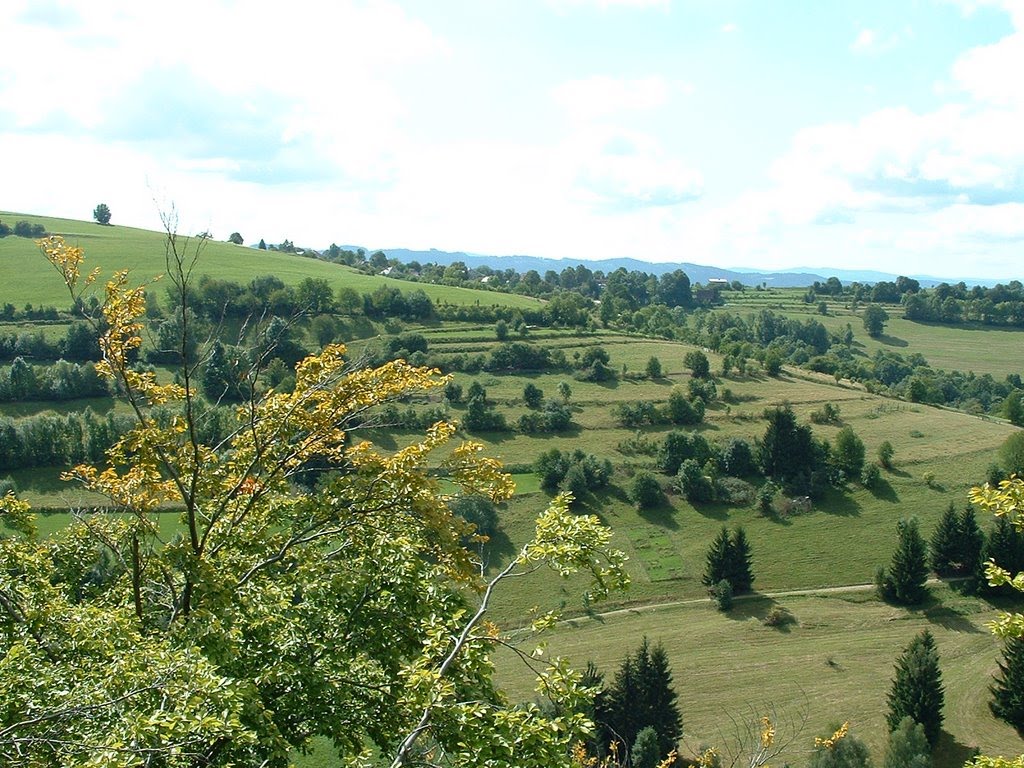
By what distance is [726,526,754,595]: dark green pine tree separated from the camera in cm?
4981

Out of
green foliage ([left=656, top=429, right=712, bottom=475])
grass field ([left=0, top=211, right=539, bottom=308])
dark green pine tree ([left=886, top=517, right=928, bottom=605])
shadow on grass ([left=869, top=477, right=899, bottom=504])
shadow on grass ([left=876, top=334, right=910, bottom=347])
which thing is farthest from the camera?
shadow on grass ([left=876, top=334, right=910, bottom=347])

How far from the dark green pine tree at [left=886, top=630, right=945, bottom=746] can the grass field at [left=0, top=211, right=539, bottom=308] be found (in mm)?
81138

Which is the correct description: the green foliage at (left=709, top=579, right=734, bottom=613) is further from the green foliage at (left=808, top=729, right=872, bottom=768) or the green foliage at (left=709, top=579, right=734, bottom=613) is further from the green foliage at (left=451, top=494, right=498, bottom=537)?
the green foliage at (left=808, top=729, right=872, bottom=768)

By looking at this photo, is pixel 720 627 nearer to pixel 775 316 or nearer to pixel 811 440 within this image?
pixel 811 440

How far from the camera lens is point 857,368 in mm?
112812

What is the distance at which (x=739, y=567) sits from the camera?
5003 centimetres

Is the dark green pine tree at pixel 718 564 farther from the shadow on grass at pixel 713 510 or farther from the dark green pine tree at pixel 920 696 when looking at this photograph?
the dark green pine tree at pixel 920 696

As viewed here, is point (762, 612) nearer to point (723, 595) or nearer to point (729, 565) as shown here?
point (723, 595)

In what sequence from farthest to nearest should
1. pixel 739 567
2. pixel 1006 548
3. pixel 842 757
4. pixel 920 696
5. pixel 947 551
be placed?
pixel 947 551, pixel 739 567, pixel 1006 548, pixel 920 696, pixel 842 757

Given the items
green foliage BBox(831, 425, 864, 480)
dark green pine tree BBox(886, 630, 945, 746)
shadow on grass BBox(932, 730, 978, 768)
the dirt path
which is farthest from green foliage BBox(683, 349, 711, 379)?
shadow on grass BBox(932, 730, 978, 768)

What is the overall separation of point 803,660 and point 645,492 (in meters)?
20.7

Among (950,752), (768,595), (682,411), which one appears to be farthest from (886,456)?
(950,752)

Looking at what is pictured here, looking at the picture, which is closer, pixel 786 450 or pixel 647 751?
pixel 647 751

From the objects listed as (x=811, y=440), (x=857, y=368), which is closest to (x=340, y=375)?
(x=811, y=440)
